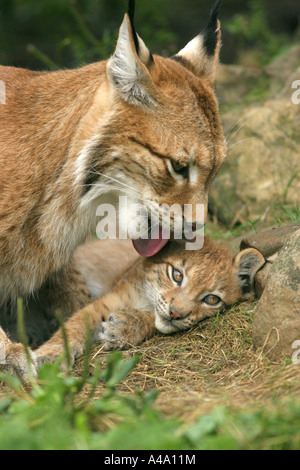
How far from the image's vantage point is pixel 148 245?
4359 mm

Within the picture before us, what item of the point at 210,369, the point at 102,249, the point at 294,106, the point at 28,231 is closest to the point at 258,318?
the point at 210,369

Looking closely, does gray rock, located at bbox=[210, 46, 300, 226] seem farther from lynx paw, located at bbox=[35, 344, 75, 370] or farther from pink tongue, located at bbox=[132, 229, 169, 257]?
lynx paw, located at bbox=[35, 344, 75, 370]

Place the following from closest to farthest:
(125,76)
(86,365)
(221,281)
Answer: (86,365) → (125,76) → (221,281)

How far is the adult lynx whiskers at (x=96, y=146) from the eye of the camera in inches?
144

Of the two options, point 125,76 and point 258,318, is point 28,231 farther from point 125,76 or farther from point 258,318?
point 258,318

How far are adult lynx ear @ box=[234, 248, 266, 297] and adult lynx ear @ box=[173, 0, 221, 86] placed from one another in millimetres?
1210

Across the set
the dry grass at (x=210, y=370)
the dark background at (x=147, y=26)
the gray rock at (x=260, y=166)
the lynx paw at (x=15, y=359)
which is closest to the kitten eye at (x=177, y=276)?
the dry grass at (x=210, y=370)

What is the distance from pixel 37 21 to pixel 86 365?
980cm

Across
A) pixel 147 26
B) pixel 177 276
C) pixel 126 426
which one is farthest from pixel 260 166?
pixel 147 26

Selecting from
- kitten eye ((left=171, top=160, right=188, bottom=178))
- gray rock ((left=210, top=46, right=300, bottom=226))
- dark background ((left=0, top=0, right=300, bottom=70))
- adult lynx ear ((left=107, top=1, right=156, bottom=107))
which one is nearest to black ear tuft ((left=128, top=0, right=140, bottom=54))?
adult lynx ear ((left=107, top=1, right=156, bottom=107))

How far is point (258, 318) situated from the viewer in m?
3.63

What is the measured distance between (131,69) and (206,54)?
95 centimetres

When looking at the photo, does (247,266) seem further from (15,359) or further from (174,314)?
(15,359)

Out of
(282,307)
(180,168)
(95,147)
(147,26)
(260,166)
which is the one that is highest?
(147,26)
